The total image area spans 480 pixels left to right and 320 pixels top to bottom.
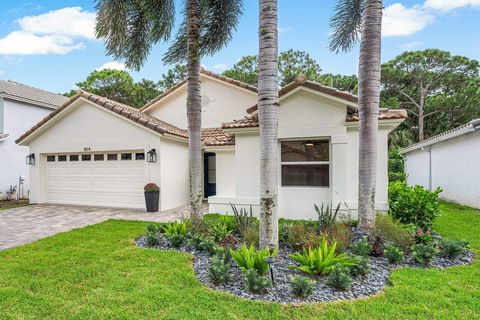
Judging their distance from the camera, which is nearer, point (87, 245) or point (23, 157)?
point (87, 245)

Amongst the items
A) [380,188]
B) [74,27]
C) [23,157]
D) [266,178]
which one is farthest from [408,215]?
[23,157]

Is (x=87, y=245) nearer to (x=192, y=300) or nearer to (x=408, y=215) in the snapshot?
(x=192, y=300)

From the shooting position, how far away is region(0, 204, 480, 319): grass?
11.9ft

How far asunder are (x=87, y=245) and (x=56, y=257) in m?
0.93

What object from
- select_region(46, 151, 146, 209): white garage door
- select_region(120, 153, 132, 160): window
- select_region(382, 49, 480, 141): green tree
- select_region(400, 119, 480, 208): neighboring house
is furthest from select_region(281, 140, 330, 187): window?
select_region(382, 49, 480, 141): green tree

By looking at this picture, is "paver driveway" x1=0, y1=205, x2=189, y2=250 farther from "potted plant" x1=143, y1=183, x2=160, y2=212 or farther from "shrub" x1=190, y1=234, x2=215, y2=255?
"shrub" x1=190, y1=234, x2=215, y2=255

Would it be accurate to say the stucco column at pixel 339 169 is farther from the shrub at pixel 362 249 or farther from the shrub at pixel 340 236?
the shrub at pixel 362 249

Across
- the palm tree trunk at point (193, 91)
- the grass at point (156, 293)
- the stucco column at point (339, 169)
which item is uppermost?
the palm tree trunk at point (193, 91)

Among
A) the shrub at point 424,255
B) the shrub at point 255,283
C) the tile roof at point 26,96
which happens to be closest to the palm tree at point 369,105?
the shrub at point 424,255

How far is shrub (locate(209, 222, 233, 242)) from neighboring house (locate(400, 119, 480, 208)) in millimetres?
10849

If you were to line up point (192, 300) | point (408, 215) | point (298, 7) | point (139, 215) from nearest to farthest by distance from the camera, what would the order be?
point (192, 300) → point (408, 215) → point (298, 7) → point (139, 215)

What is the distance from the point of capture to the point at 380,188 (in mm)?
8742

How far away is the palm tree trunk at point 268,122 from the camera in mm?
5379

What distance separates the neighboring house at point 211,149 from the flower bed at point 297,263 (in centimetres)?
260
